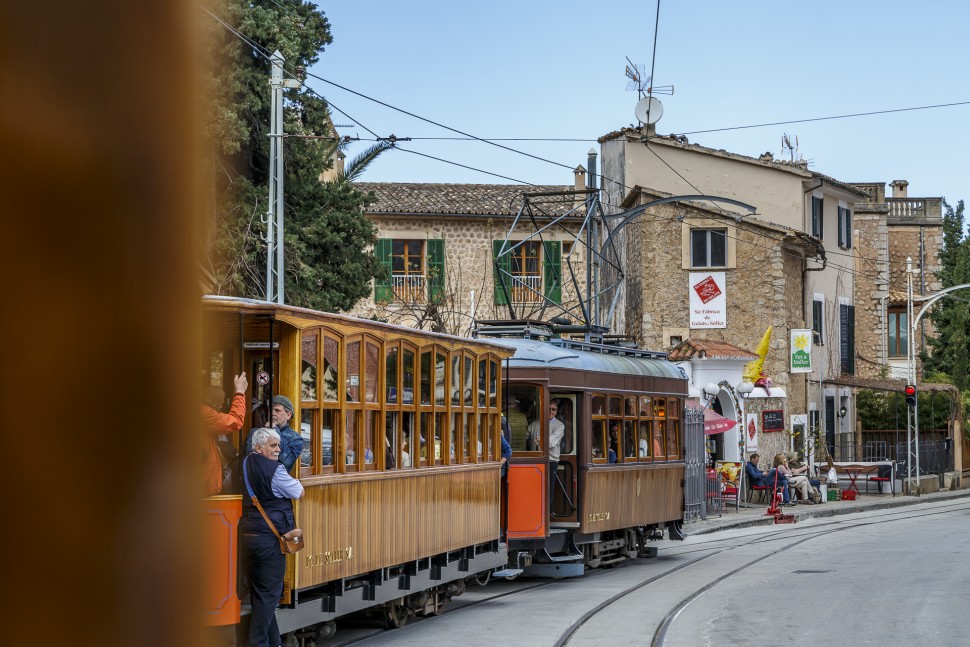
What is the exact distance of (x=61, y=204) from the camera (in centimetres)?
74

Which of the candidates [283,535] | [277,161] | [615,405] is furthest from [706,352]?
[283,535]

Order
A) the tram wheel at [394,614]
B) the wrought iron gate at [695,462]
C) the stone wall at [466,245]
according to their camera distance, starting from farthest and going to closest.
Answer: the stone wall at [466,245] < the wrought iron gate at [695,462] < the tram wheel at [394,614]

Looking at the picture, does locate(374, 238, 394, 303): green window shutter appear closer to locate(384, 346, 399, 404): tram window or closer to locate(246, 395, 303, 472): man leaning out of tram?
locate(384, 346, 399, 404): tram window

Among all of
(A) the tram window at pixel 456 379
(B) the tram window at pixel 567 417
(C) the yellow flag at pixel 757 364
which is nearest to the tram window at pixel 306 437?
(A) the tram window at pixel 456 379

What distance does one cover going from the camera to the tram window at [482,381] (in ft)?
47.0

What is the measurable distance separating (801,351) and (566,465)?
20.3m

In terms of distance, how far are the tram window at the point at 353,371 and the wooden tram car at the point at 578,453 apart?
484 centimetres

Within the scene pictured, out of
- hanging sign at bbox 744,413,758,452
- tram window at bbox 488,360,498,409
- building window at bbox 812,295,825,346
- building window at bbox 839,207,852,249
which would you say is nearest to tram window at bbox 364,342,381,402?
tram window at bbox 488,360,498,409

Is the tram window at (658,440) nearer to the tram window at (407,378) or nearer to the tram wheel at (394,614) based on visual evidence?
the tram wheel at (394,614)

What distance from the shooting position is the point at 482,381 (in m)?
14.5

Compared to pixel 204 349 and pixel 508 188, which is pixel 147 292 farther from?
pixel 508 188

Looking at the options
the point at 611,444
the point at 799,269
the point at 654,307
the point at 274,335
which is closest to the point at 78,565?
the point at 274,335

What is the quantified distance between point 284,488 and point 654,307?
28.8 meters

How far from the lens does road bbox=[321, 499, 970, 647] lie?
1166cm
